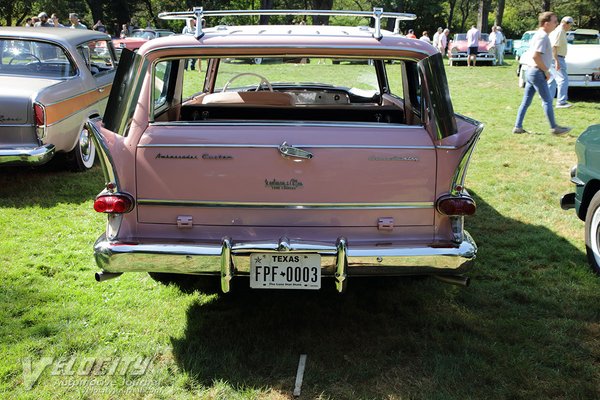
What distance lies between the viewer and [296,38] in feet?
11.5

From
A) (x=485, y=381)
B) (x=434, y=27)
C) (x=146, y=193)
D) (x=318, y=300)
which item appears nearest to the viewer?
(x=485, y=381)

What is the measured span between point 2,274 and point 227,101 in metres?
2.11

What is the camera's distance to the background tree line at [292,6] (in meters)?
43.0

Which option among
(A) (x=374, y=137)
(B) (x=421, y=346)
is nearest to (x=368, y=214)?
(A) (x=374, y=137)

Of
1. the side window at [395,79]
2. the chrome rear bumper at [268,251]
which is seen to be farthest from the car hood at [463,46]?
the chrome rear bumper at [268,251]

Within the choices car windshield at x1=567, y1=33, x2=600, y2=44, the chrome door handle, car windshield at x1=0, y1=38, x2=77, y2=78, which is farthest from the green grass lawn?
car windshield at x1=567, y1=33, x2=600, y2=44

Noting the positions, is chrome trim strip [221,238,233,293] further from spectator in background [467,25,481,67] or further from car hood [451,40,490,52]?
car hood [451,40,490,52]

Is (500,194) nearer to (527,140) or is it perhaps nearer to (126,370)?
(527,140)

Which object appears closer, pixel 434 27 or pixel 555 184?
pixel 555 184

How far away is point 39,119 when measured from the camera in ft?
21.1

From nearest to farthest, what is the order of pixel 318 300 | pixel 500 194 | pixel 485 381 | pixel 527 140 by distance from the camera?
pixel 485 381, pixel 318 300, pixel 500 194, pixel 527 140

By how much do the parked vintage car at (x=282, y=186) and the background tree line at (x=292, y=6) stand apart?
34.0 metres

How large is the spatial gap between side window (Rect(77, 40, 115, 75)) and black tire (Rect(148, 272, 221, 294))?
4.33 metres

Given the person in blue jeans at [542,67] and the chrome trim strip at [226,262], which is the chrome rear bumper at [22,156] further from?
the person in blue jeans at [542,67]
